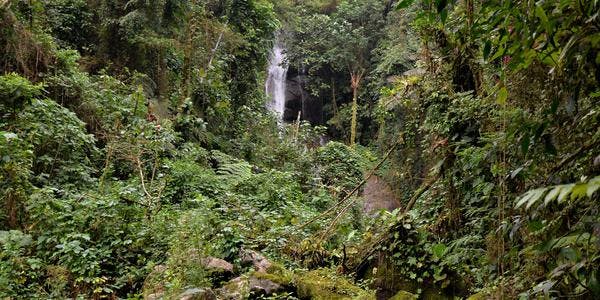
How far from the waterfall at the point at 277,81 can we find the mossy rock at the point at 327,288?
52.6 feet

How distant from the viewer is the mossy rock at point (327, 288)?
5176 mm

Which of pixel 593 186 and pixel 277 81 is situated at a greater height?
pixel 277 81

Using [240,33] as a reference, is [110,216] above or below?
below

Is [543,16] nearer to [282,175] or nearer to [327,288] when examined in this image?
[327,288]

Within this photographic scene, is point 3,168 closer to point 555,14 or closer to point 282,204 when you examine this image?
point 282,204

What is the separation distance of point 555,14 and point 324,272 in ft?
14.3

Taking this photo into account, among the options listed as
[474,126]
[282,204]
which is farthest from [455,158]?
[282,204]

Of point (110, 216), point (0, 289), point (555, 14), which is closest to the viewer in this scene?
point (555, 14)

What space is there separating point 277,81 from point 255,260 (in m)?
17.2

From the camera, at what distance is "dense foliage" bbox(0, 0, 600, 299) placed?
6.75 feet

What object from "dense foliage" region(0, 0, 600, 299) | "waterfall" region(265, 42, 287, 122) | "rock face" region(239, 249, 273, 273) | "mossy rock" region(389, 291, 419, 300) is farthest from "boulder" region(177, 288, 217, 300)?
"waterfall" region(265, 42, 287, 122)

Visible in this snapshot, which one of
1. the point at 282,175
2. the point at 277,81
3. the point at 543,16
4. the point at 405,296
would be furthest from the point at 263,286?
the point at 277,81

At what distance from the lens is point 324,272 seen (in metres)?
5.68

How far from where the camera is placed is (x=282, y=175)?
9.86 m
